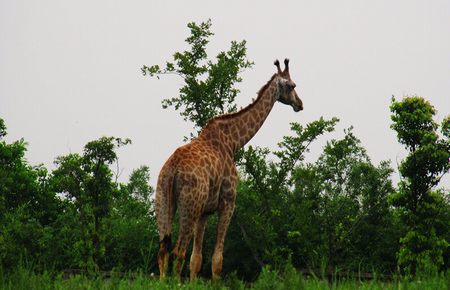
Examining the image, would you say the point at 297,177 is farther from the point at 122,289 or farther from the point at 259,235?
the point at 122,289

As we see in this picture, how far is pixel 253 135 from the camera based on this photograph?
1309 cm

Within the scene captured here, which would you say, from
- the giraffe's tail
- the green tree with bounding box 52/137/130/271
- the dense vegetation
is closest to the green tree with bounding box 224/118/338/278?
the dense vegetation

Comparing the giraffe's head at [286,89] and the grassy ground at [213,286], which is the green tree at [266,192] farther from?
the grassy ground at [213,286]

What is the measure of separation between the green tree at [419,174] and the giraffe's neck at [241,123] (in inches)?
377

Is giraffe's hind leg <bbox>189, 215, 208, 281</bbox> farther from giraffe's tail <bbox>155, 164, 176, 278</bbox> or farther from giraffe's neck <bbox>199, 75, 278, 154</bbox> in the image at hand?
giraffe's neck <bbox>199, 75, 278, 154</bbox>

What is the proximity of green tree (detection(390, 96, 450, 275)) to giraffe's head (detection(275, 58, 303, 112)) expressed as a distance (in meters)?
8.84

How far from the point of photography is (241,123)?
12820 millimetres

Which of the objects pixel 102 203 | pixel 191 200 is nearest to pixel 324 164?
pixel 102 203

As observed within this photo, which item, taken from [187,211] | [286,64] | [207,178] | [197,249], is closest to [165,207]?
[187,211]

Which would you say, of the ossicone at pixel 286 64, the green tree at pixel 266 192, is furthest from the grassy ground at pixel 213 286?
the green tree at pixel 266 192

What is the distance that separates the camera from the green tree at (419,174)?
68.1ft

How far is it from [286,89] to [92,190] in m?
12.0

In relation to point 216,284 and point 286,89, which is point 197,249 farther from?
point 286,89

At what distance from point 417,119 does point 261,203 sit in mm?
6342
